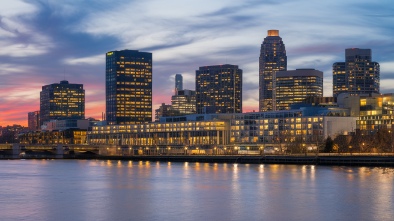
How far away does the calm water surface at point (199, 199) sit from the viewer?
60.4 m

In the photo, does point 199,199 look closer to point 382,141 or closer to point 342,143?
point 382,141

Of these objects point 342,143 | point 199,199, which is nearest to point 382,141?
point 342,143

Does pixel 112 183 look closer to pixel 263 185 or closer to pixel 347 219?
pixel 263 185

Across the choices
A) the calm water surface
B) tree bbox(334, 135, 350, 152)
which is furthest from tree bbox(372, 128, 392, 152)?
the calm water surface

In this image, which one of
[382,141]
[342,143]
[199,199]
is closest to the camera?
[199,199]

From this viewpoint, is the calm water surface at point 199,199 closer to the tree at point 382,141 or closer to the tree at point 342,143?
the tree at point 382,141

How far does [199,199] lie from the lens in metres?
72.8

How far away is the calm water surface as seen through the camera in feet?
198

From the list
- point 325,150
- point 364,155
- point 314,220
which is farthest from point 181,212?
point 325,150

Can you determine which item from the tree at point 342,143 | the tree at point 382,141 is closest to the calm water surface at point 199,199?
the tree at point 382,141

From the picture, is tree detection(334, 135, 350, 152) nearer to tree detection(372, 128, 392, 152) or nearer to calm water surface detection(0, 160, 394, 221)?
tree detection(372, 128, 392, 152)

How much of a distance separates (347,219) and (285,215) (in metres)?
5.25

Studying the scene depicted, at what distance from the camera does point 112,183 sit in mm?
95125

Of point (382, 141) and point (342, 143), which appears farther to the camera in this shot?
point (342, 143)
